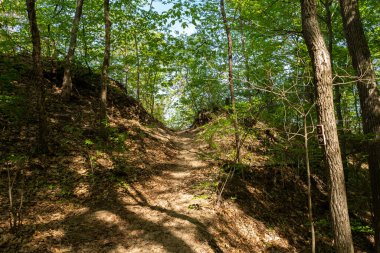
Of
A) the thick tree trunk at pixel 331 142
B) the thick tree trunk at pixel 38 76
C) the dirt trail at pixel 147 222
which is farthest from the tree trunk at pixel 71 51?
the thick tree trunk at pixel 331 142

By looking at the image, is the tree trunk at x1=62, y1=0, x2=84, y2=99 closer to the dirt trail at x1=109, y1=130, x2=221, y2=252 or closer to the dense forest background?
the dense forest background

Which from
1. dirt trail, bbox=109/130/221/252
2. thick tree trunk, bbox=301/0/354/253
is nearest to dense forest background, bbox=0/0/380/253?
thick tree trunk, bbox=301/0/354/253

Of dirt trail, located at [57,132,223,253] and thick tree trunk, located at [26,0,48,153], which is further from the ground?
thick tree trunk, located at [26,0,48,153]

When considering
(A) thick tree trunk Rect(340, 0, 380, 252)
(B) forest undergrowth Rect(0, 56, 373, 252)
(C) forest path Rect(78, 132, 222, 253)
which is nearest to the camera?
(C) forest path Rect(78, 132, 222, 253)

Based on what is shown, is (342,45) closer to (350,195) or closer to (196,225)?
(350,195)

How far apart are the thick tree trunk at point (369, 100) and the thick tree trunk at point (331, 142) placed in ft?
9.39

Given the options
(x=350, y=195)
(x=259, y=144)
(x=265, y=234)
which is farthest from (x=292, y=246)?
(x=259, y=144)

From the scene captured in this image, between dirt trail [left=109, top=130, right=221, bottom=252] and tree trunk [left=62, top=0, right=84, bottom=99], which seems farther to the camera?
tree trunk [left=62, top=0, right=84, bottom=99]

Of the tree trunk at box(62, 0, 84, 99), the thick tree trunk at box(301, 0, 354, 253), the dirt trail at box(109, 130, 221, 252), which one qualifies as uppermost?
the tree trunk at box(62, 0, 84, 99)

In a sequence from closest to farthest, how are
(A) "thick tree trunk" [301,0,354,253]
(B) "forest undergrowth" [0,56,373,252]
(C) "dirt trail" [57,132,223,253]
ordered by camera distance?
(A) "thick tree trunk" [301,0,354,253] < (C) "dirt trail" [57,132,223,253] < (B) "forest undergrowth" [0,56,373,252]

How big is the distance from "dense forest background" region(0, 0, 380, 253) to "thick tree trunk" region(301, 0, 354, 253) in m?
0.02

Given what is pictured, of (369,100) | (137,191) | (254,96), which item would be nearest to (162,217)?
(137,191)

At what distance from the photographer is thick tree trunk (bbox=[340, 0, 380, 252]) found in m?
6.67

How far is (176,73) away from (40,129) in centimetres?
1514
